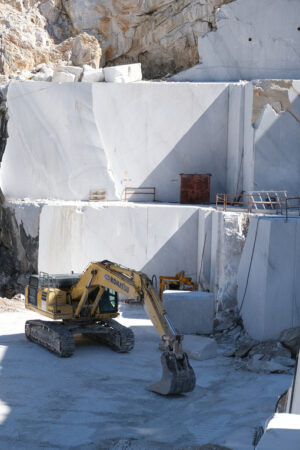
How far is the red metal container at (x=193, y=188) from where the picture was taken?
78.0ft

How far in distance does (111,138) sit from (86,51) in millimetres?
5440

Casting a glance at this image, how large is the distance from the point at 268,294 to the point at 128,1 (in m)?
18.5

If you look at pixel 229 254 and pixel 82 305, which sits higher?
pixel 229 254

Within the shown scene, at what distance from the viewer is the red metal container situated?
2377 cm

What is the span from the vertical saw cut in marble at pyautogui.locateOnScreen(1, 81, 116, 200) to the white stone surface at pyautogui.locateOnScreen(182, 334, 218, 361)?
9.07m

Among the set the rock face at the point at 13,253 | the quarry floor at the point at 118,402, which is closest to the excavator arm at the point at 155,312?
the quarry floor at the point at 118,402

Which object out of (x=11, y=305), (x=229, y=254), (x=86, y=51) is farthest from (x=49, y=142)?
(x=229, y=254)

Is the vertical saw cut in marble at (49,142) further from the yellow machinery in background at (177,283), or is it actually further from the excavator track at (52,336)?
the excavator track at (52,336)

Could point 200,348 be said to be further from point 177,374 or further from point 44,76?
point 44,76

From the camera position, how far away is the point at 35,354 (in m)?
14.5

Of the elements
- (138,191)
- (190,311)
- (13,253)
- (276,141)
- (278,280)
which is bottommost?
(190,311)

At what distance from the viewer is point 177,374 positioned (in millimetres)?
11523

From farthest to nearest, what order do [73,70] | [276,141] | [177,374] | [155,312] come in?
[73,70] → [276,141] → [155,312] → [177,374]

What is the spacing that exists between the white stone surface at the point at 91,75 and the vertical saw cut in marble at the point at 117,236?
213 inches
